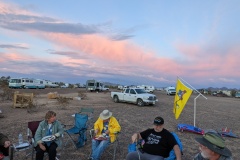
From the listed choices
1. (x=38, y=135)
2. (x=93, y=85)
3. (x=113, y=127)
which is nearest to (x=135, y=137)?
(x=113, y=127)

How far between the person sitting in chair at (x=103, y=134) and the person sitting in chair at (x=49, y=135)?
2.71 feet

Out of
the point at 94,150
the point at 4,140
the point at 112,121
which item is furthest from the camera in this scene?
the point at 112,121

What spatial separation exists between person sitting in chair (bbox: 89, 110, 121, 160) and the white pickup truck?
41.1ft

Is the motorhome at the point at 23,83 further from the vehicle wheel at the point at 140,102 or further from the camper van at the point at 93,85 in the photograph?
the vehicle wheel at the point at 140,102

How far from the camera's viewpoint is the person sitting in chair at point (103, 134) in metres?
5.17

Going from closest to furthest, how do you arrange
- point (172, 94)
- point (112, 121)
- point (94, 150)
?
point (94, 150) → point (112, 121) → point (172, 94)

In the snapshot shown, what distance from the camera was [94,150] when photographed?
5238 mm

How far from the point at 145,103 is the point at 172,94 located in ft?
72.2

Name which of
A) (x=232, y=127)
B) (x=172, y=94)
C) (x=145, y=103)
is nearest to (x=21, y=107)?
(x=145, y=103)

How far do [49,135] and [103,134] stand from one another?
4.10ft

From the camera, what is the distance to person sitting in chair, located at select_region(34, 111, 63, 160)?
4.73 metres

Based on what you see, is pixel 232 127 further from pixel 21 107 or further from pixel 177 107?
pixel 21 107

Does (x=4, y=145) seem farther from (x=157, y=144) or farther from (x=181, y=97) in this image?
(x=181, y=97)

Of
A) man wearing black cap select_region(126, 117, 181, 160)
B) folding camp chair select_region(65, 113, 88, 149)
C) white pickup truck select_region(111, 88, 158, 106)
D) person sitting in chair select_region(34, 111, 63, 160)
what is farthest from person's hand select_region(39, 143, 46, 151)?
white pickup truck select_region(111, 88, 158, 106)
